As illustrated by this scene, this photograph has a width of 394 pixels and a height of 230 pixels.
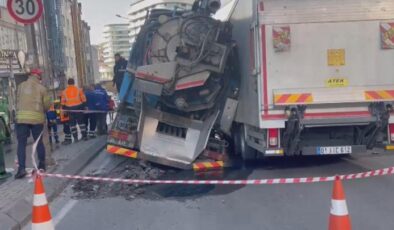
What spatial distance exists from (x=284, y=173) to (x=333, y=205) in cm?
449

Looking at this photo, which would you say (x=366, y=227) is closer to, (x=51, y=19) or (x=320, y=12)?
(x=320, y=12)

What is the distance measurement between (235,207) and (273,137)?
1938 millimetres

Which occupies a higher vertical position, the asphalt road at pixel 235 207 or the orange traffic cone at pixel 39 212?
the orange traffic cone at pixel 39 212

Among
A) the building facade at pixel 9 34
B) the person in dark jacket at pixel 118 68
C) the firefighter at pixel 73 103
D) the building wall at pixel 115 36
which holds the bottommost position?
the firefighter at pixel 73 103

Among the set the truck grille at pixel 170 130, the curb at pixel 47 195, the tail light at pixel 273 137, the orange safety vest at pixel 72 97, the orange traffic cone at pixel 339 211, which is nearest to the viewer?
the orange traffic cone at pixel 339 211

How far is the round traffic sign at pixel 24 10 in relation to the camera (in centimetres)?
905

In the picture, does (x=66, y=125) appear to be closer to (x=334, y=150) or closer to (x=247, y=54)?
(x=247, y=54)

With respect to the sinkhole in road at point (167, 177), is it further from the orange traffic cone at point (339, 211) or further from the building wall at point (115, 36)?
the building wall at point (115, 36)

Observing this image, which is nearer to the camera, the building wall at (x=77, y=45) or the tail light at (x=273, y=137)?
the tail light at (x=273, y=137)

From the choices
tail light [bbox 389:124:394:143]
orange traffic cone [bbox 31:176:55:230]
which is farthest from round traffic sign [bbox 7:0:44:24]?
tail light [bbox 389:124:394:143]

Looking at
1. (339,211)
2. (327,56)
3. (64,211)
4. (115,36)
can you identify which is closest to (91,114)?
(64,211)

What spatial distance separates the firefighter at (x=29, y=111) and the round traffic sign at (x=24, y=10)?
33.8 inches

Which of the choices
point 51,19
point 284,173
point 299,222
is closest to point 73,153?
point 284,173

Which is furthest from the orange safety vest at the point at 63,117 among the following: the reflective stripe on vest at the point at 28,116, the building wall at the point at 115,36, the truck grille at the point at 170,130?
the building wall at the point at 115,36
